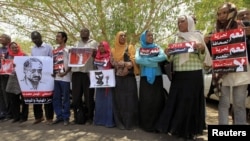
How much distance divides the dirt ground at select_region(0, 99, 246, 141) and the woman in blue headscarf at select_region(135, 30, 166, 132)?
12.0 inches

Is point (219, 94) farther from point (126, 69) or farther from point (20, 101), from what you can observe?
point (20, 101)

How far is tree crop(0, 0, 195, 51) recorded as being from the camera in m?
8.30

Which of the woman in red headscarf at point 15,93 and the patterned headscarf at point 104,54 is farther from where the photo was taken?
the woman in red headscarf at point 15,93

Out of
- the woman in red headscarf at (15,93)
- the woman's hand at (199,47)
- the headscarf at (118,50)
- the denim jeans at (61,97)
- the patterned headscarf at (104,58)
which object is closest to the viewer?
the woman's hand at (199,47)

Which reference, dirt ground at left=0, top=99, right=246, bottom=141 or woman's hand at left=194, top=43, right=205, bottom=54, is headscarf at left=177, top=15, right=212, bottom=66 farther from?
dirt ground at left=0, top=99, right=246, bottom=141

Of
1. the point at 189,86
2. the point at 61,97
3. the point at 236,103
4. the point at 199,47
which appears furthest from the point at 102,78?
the point at 236,103

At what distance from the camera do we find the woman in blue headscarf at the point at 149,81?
19.0 ft

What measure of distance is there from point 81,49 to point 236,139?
3.61 metres

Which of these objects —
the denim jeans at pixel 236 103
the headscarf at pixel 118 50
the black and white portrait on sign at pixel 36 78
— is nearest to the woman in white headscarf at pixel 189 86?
the denim jeans at pixel 236 103

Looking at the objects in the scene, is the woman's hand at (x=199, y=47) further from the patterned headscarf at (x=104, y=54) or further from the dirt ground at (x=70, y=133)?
the patterned headscarf at (x=104, y=54)

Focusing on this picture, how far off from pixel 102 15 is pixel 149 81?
3.22 metres

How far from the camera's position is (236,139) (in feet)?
12.5

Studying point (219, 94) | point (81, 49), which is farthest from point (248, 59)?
point (81, 49)

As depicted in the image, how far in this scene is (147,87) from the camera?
596 cm
